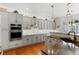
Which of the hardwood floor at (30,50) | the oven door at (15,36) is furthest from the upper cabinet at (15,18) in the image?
the hardwood floor at (30,50)

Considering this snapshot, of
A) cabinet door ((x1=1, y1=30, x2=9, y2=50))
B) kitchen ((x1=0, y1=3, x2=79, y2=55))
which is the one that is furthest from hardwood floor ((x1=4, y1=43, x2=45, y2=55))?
cabinet door ((x1=1, y1=30, x2=9, y2=50))

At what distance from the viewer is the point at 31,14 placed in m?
1.92

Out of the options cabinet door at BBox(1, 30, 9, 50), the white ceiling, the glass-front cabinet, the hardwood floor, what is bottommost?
the hardwood floor

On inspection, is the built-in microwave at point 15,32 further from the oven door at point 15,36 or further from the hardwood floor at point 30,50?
the hardwood floor at point 30,50

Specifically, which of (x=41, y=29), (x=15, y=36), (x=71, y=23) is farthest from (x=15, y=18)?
(x=71, y=23)

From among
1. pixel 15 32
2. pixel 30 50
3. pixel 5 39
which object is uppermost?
pixel 15 32

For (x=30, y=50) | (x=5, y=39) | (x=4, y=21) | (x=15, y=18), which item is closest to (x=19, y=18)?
(x=15, y=18)

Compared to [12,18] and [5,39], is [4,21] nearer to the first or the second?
[12,18]

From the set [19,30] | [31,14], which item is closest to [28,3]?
[31,14]

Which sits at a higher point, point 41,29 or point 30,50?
point 41,29

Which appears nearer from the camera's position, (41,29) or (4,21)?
(4,21)

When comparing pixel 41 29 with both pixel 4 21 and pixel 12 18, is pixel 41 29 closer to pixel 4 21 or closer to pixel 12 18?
pixel 12 18

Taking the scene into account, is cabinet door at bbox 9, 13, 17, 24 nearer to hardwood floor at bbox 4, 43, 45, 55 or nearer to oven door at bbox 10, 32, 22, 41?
oven door at bbox 10, 32, 22, 41

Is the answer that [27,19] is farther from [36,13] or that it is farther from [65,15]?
[65,15]
